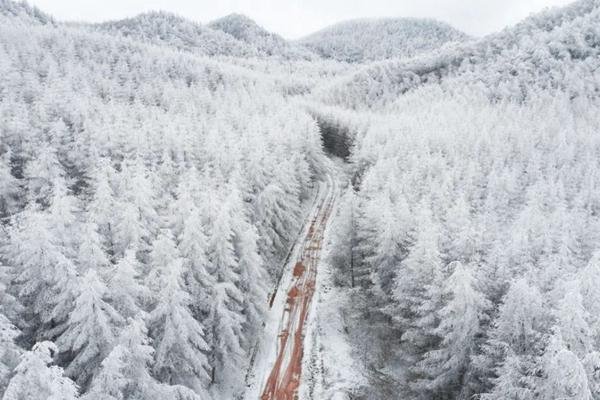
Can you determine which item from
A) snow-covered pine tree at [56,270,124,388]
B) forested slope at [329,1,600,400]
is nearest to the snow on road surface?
forested slope at [329,1,600,400]

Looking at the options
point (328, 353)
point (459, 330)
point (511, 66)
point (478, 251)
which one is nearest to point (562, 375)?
point (459, 330)

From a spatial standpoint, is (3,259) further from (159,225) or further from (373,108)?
(373,108)

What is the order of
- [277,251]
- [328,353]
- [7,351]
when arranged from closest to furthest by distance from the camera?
[7,351]
[328,353]
[277,251]

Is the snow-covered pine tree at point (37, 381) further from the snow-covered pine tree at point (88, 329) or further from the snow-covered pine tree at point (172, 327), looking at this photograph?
the snow-covered pine tree at point (172, 327)

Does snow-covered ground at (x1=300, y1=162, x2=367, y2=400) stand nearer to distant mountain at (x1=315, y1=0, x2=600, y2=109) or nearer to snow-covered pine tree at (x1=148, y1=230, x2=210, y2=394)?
snow-covered pine tree at (x1=148, y1=230, x2=210, y2=394)

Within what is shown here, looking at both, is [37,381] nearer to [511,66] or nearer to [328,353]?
[328,353]

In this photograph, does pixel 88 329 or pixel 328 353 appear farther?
pixel 328 353
